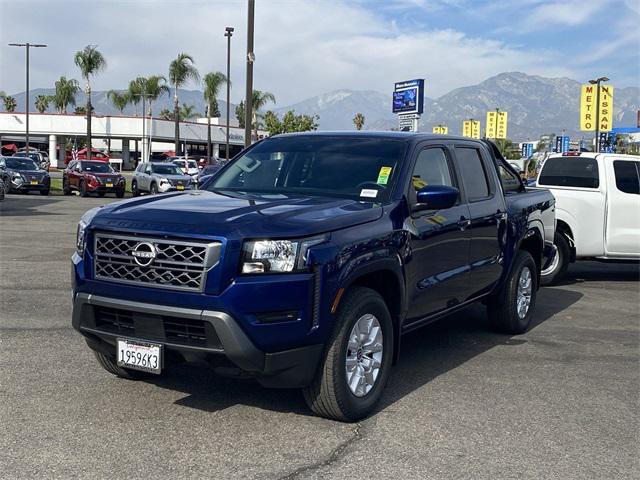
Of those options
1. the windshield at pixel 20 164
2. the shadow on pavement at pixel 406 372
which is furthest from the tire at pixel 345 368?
the windshield at pixel 20 164

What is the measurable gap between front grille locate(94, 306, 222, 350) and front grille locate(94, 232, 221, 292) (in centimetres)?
19

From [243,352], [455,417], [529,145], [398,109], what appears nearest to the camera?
[243,352]

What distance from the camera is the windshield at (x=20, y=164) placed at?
29.8 metres

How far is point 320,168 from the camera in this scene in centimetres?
564

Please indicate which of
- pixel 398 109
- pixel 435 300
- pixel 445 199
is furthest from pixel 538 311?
pixel 398 109

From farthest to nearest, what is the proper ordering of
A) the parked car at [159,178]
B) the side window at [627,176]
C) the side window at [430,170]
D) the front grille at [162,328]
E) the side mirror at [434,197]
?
1. the parked car at [159,178]
2. the side window at [627,176]
3. the side window at [430,170]
4. the side mirror at [434,197]
5. the front grille at [162,328]

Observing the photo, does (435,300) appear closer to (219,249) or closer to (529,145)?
(219,249)

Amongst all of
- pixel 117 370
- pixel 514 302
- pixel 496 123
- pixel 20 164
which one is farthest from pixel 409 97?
pixel 496 123

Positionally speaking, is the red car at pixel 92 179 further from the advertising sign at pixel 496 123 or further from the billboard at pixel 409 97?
the advertising sign at pixel 496 123

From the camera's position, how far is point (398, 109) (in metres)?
29.0

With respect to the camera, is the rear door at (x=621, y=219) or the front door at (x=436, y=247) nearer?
the front door at (x=436, y=247)

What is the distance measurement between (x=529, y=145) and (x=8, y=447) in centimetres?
8012

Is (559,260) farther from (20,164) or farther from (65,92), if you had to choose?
(65,92)

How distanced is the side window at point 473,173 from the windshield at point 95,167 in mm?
26336
